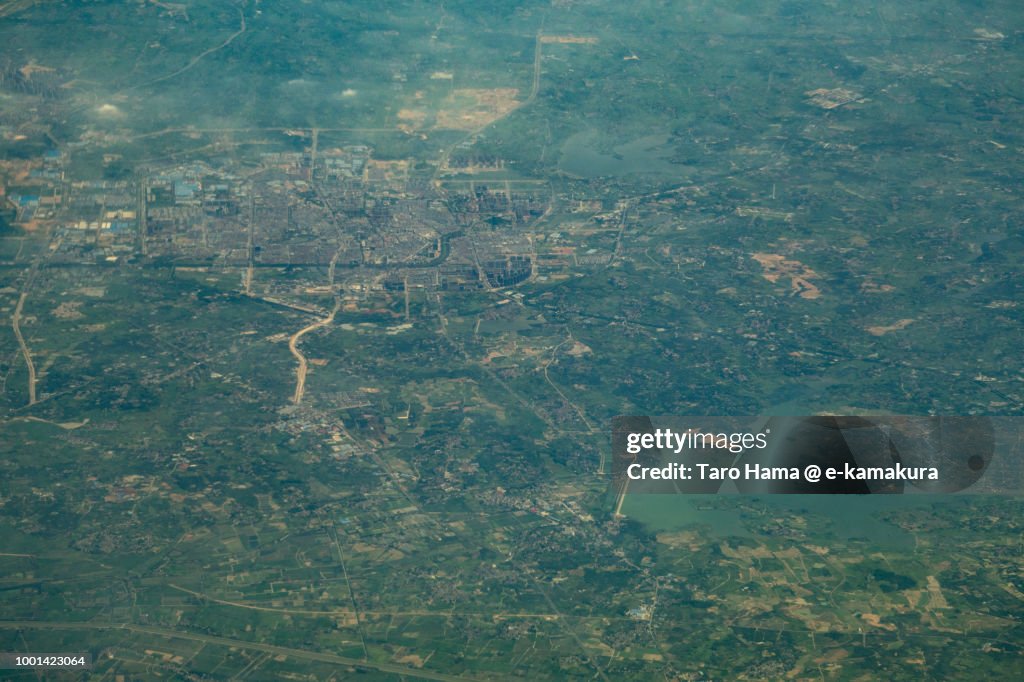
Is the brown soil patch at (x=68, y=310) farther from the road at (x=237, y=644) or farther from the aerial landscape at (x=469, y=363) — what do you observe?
the road at (x=237, y=644)

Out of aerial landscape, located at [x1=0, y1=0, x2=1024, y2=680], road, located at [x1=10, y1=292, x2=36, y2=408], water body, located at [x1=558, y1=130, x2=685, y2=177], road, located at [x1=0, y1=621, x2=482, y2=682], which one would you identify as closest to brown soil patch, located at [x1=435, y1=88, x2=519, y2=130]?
aerial landscape, located at [x1=0, y1=0, x2=1024, y2=680]

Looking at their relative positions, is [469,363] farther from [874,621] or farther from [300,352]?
[874,621]

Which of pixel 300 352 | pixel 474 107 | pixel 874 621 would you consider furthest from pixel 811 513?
pixel 474 107

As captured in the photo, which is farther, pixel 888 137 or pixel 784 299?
pixel 888 137

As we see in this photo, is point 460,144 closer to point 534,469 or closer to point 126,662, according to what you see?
point 534,469

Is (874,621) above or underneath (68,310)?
underneath

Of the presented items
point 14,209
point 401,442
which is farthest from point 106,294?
point 401,442
